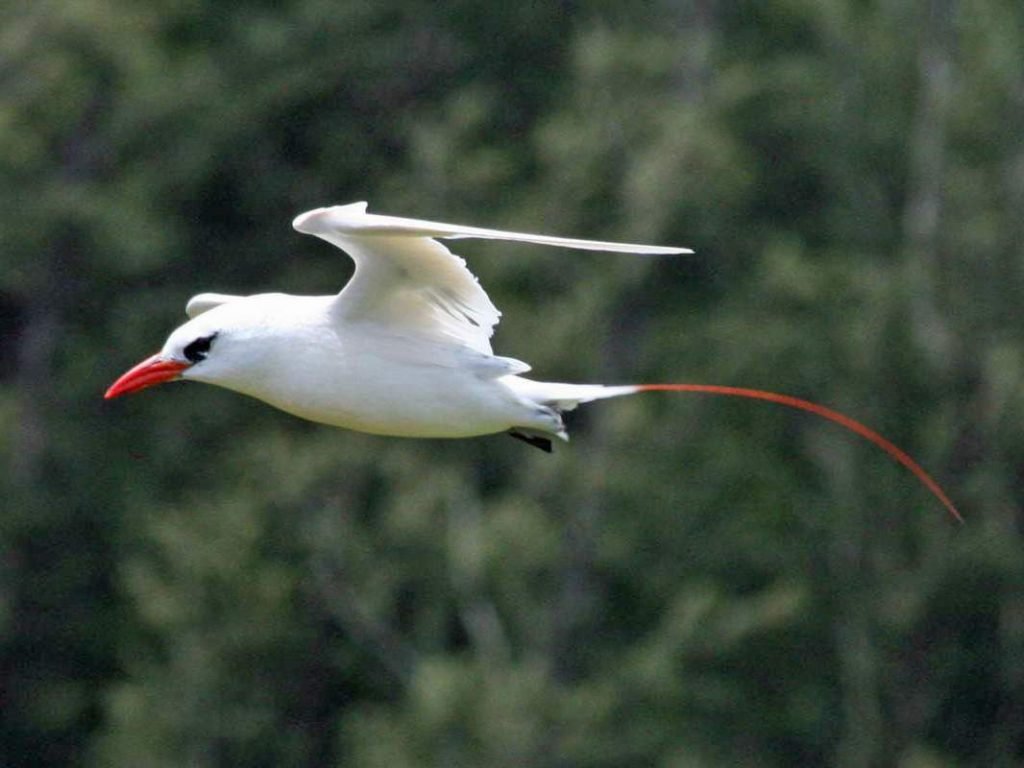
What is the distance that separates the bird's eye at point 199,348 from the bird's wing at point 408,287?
0.51m

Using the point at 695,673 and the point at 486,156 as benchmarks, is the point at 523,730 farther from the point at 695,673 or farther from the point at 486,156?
the point at 486,156

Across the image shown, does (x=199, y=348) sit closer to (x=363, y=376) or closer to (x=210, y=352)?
(x=210, y=352)

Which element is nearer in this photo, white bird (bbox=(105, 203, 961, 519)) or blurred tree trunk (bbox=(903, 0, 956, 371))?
white bird (bbox=(105, 203, 961, 519))

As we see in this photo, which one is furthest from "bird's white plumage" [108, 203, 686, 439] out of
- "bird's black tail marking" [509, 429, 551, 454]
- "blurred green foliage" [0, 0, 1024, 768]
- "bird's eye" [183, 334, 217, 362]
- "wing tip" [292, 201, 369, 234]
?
"blurred green foliage" [0, 0, 1024, 768]

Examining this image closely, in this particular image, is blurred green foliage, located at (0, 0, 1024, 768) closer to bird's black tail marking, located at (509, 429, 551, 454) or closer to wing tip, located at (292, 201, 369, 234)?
bird's black tail marking, located at (509, 429, 551, 454)

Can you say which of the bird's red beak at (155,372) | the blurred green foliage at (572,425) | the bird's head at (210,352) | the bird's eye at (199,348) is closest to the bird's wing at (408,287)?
the bird's head at (210,352)

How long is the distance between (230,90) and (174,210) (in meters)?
1.49

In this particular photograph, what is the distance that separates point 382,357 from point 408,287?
28 centimetres

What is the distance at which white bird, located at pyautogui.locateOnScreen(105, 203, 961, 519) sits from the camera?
405 inches

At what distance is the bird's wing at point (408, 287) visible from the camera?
32.9ft

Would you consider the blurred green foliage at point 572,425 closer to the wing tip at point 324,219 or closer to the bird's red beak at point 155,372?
the bird's red beak at point 155,372

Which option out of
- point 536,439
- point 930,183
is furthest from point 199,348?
point 930,183

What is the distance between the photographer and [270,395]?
1032 centimetres

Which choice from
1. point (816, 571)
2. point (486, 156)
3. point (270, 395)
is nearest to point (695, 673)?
point (816, 571)
